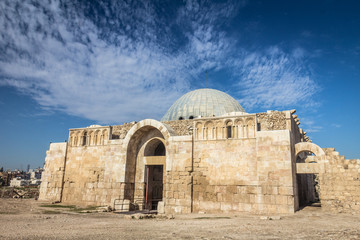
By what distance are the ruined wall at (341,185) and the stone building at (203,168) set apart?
0.04 meters

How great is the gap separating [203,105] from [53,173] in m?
13.3

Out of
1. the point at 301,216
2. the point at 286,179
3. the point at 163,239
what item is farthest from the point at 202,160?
the point at 163,239

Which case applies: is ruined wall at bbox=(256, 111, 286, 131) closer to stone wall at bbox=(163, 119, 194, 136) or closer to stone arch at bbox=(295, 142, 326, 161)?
stone arch at bbox=(295, 142, 326, 161)

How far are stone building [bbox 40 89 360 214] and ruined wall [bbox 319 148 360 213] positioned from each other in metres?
0.04

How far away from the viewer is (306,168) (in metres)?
13.6

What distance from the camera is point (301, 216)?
11.6m

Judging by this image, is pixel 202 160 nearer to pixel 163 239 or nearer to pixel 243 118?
pixel 243 118

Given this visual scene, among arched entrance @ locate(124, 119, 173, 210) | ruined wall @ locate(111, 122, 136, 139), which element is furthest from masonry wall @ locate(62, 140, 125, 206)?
ruined wall @ locate(111, 122, 136, 139)

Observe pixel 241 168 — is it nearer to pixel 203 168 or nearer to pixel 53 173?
pixel 203 168

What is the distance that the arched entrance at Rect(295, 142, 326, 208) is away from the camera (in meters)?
13.3

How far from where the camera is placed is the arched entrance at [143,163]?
17.2m

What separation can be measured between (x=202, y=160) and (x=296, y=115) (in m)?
7.08

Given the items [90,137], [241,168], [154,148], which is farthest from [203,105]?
[90,137]

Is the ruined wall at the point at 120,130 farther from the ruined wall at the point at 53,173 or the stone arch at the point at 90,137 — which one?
the ruined wall at the point at 53,173
